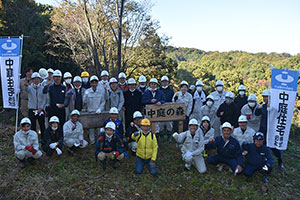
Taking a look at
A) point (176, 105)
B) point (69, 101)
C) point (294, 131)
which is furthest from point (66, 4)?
point (294, 131)

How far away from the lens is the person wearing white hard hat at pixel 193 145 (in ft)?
21.7

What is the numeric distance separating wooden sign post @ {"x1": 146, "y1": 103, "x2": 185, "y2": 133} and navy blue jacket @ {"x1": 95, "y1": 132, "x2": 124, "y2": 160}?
1.44 metres

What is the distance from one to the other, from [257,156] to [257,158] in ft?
0.17

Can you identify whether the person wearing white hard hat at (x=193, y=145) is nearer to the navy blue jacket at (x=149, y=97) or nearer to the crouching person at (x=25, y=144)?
the navy blue jacket at (x=149, y=97)

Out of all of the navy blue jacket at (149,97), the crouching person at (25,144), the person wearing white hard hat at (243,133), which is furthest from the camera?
the navy blue jacket at (149,97)

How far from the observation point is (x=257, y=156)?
6.32 meters

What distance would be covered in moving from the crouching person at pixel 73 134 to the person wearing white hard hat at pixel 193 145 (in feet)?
9.69

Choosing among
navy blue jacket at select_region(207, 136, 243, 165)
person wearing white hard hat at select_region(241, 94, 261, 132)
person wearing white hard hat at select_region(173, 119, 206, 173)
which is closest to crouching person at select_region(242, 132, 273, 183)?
navy blue jacket at select_region(207, 136, 243, 165)

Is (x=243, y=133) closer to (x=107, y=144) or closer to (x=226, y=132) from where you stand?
(x=226, y=132)

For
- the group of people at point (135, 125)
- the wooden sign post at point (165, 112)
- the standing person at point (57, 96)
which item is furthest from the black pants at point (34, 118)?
the wooden sign post at point (165, 112)

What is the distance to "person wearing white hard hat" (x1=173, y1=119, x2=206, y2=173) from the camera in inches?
261

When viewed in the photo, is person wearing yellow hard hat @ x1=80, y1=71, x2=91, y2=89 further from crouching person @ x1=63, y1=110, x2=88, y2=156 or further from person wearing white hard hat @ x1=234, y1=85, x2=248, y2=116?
person wearing white hard hat @ x1=234, y1=85, x2=248, y2=116

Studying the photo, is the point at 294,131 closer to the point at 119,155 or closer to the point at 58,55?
the point at 119,155

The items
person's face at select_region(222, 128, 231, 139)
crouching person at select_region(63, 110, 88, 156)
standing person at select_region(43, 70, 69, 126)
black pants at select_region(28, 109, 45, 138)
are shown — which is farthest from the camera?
black pants at select_region(28, 109, 45, 138)
